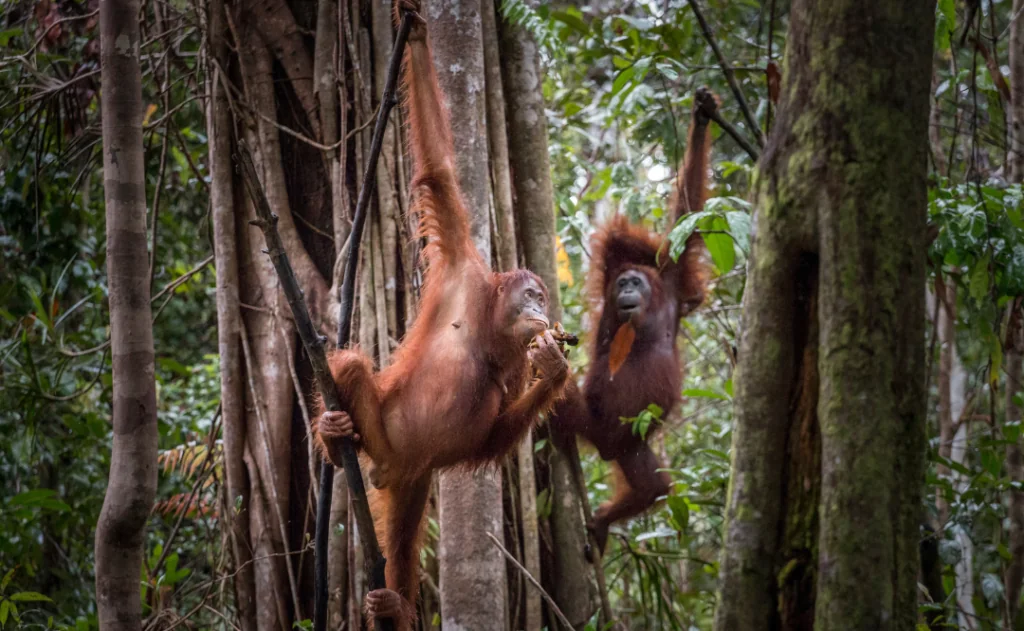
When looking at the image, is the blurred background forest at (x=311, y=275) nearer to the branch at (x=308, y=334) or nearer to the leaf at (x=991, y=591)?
the leaf at (x=991, y=591)

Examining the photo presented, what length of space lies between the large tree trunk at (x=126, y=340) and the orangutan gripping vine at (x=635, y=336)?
235 cm

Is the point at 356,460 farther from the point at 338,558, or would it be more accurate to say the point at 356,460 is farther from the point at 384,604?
the point at 338,558

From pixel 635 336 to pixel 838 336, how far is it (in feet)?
10.4

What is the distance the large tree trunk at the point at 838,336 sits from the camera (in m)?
1.79

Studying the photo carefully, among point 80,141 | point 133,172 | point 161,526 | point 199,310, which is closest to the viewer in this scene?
point 133,172

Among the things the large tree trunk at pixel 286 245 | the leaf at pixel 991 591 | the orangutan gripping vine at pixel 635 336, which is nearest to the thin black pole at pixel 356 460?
the large tree trunk at pixel 286 245

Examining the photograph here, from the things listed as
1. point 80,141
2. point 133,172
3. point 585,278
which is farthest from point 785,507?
point 80,141

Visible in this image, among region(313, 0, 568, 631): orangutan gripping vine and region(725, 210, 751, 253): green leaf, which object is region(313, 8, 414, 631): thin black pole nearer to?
region(313, 0, 568, 631): orangutan gripping vine

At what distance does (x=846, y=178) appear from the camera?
188 cm

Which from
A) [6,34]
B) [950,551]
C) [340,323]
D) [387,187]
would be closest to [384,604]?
[340,323]

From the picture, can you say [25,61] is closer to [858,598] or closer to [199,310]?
[199,310]

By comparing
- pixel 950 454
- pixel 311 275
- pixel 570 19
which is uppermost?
pixel 570 19

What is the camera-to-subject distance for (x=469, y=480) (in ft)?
10.0

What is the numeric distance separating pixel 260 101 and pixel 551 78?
2291 mm
